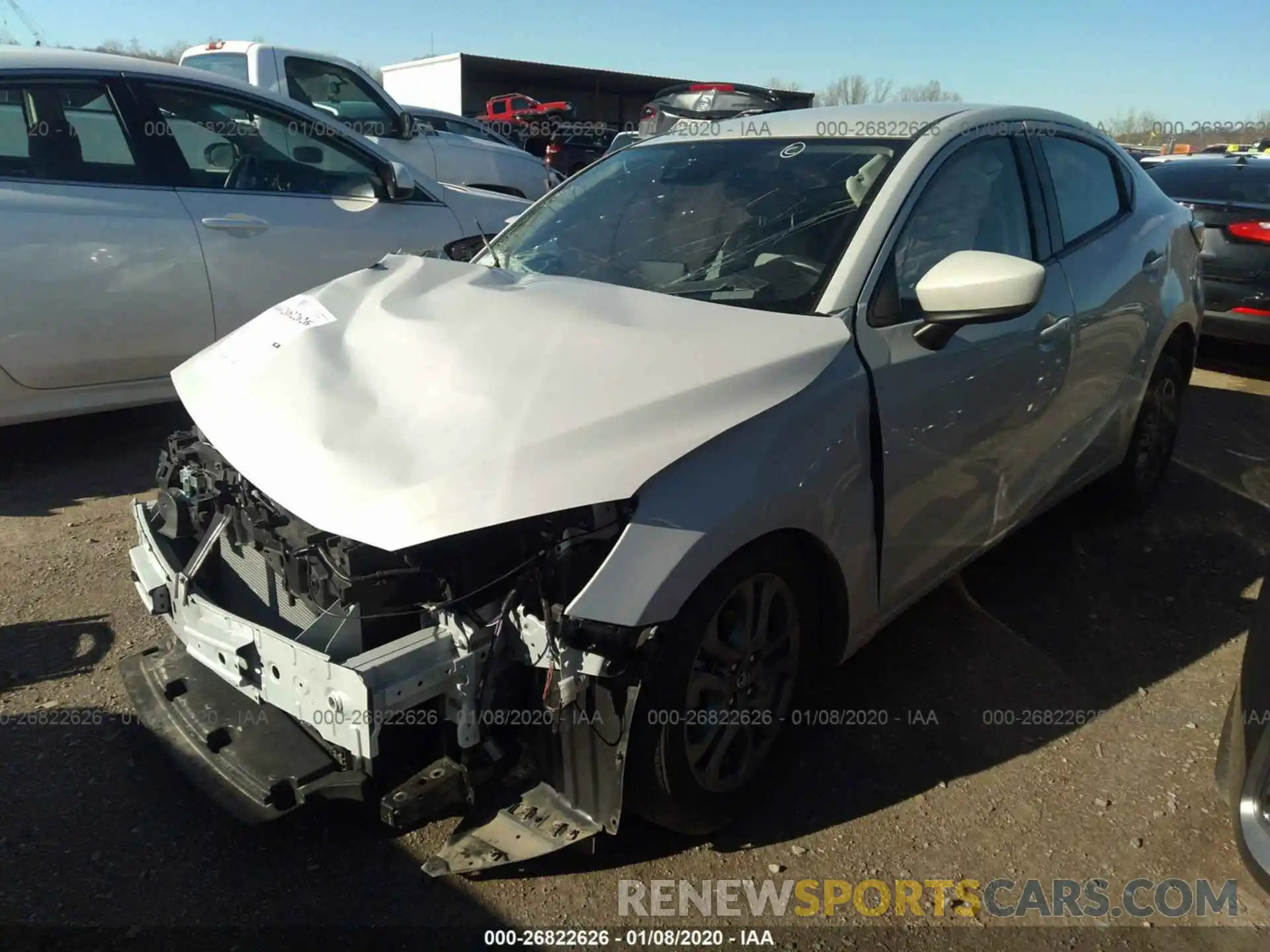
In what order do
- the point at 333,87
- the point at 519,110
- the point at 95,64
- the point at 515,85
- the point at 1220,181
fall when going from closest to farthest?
the point at 95,64 < the point at 1220,181 < the point at 333,87 < the point at 519,110 < the point at 515,85

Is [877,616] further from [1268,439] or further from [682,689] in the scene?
[1268,439]

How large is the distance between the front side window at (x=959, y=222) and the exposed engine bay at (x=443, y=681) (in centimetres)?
113

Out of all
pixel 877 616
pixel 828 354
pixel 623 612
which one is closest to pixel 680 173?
pixel 828 354

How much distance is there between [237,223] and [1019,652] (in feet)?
13.1

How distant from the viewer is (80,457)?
15.5 feet

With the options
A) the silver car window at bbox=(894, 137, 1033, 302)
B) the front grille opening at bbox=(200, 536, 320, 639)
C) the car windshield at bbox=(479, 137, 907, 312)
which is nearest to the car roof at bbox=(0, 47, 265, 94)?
the car windshield at bbox=(479, 137, 907, 312)

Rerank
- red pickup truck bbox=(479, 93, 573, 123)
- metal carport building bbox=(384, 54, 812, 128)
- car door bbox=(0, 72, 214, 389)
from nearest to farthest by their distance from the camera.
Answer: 1. car door bbox=(0, 72, 214, 389)
2. red pickup truck bbox=(479, 93, 573, 123)
3. metal carport building bbox=(384, 54, 812, 128)

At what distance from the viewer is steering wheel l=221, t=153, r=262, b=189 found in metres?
4.80

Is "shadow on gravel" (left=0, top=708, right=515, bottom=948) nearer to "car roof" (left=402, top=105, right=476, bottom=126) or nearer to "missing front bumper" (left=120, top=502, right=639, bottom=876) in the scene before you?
"missing front bumper" (left=120, top=502, right=639, bottom=876)

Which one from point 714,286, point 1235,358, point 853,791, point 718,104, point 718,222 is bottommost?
point 1235,358

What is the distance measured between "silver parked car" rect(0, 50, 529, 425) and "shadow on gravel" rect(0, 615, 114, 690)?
1.45m

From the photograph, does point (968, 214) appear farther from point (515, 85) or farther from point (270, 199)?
point (515, 85)

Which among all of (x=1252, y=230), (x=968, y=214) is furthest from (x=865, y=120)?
(x=1252, y=230)

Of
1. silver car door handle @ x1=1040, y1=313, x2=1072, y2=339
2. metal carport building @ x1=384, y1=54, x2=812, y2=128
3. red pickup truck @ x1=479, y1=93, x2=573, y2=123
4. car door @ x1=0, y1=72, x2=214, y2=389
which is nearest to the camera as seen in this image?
silver car door handle @ x1=1040, y1=313, x2=1072, y2=339
